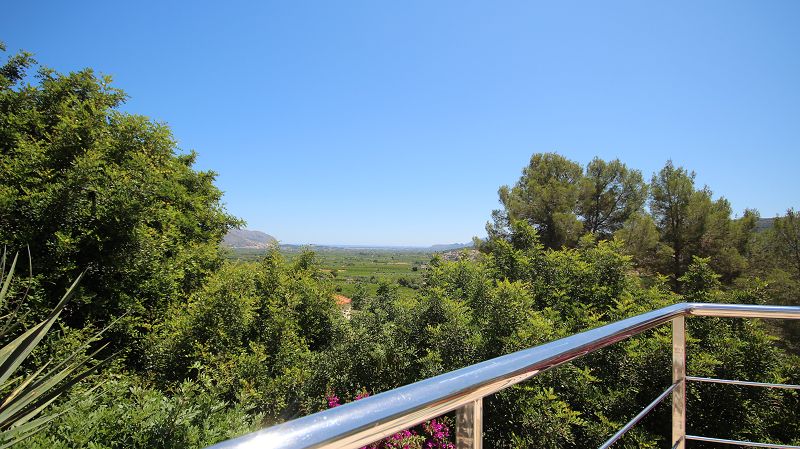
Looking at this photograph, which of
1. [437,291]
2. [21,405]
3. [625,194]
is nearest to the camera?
[21,405]

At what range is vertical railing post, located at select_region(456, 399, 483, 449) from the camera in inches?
24.8

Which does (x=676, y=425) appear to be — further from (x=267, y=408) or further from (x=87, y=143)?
(x=87, y=143)

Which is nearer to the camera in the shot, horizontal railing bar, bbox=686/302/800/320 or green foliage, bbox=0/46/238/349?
horizontal railing bar, bbox=686/302/800/320

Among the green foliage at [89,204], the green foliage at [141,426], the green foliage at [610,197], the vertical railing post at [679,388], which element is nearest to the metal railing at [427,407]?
the vertical railing post at [679,388]

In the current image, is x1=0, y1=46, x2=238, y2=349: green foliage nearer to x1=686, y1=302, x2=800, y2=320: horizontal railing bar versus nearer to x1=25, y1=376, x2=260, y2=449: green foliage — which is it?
x1=25, y1=376, x2=260, y2=449: green foliage

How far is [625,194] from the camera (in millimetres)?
17609

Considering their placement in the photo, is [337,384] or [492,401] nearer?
[492,401]

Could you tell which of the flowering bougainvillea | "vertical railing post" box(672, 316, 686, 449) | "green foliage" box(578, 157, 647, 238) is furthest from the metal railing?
"green foliage" box(578, 157, 647, 238)

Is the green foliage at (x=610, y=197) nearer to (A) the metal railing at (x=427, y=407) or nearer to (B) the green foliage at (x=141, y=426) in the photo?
(B) the green foliage at (x=141, y=426)

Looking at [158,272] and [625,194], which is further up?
[625,194]

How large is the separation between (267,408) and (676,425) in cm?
641

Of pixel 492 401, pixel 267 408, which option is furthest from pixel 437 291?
pixel 267 408

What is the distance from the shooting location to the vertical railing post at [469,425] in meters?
0.63

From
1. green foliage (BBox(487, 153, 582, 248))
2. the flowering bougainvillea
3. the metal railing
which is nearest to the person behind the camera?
the metal railing
